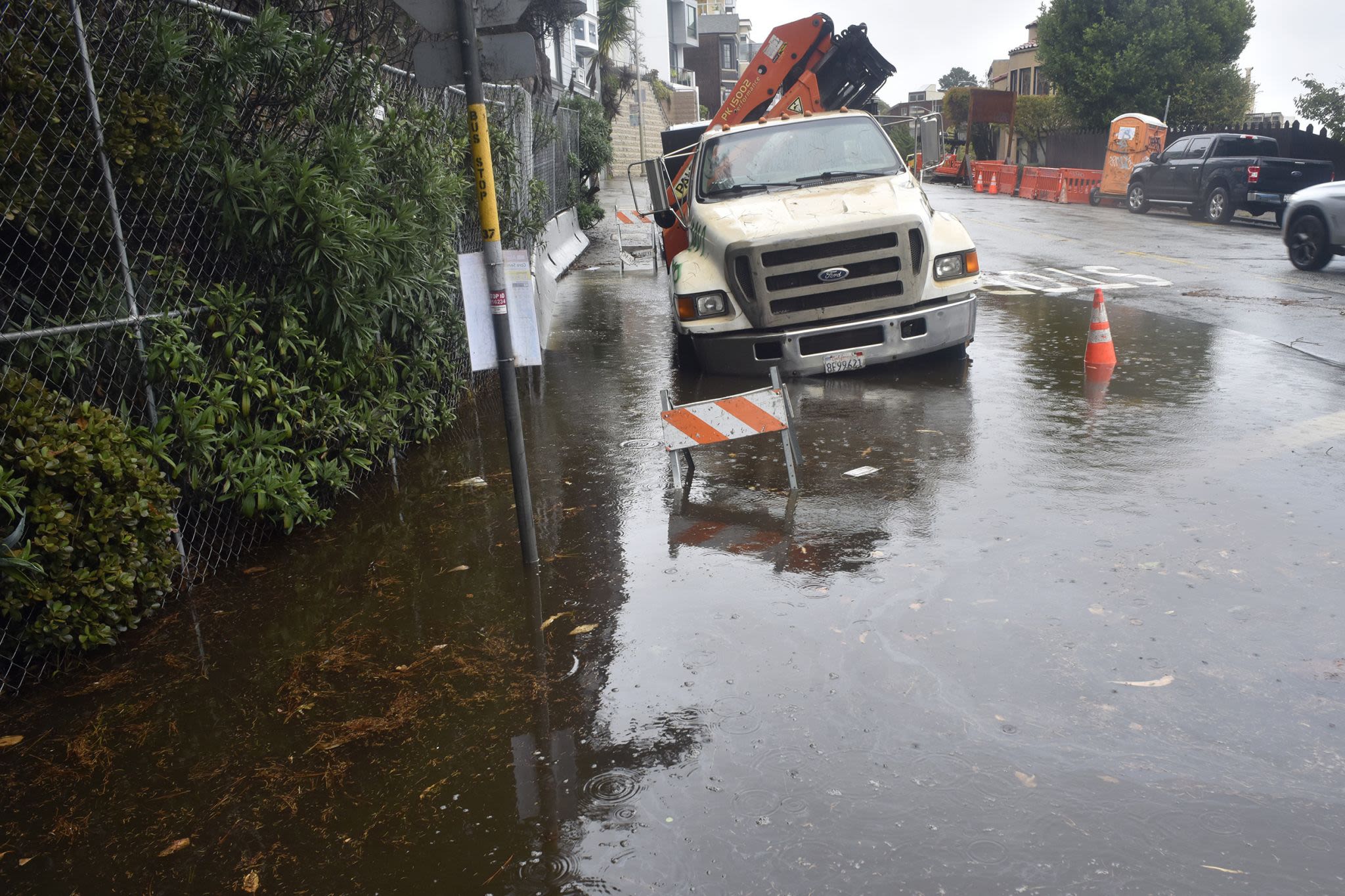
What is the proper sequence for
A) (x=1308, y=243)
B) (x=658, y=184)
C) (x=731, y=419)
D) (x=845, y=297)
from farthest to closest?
(x=1308, y=243), (x=658, y=184), (x=845, y=297), (x=731, y=419)

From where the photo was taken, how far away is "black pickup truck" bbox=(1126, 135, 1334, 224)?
2241cm

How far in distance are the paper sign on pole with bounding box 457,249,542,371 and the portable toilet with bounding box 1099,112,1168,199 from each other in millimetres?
27763

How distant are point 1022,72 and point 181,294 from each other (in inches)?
2734

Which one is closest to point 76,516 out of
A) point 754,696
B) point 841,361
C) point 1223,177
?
point 754,696

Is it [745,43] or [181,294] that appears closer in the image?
[181,294]

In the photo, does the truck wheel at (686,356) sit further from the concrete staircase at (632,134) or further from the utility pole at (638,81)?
the concrete staircase at (632,134)

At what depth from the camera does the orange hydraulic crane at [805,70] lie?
49.8 feet

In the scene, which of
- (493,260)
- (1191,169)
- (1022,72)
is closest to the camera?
(493,260)

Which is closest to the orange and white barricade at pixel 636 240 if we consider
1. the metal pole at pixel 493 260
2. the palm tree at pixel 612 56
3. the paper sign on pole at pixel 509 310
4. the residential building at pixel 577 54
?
the residential building at pixel 577 54

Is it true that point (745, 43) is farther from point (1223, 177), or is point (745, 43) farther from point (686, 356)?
point (686, 356)

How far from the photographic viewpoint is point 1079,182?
32.0 meters

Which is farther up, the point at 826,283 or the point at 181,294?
the point at 181,294

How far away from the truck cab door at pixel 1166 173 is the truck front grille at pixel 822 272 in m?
19.5

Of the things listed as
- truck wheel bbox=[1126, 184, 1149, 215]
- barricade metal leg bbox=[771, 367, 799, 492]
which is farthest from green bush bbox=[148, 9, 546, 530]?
truck wheel bbox=[1126, 184, 1149, 215]
